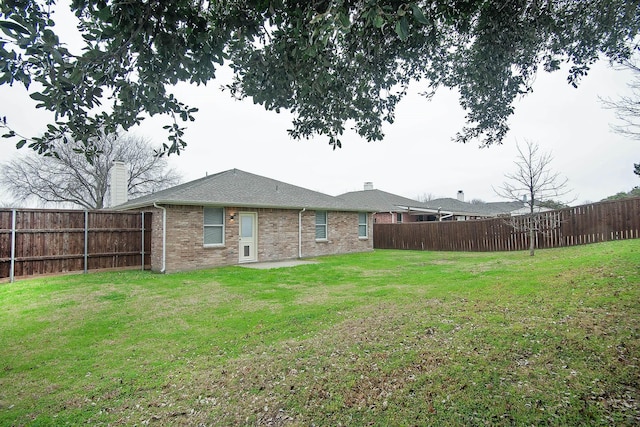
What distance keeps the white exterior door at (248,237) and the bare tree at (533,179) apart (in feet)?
32.3

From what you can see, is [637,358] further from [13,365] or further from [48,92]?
[13,365]

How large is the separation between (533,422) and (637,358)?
5.35 feet

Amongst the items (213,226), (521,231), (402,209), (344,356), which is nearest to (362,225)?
(521,231)

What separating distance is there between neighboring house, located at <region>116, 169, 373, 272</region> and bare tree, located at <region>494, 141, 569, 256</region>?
7.36m

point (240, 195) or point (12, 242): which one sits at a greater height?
point (240, 195)

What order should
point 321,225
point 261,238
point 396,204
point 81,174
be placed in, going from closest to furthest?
point 261,238 → point 321,225 → point 81,174 → point 396,204

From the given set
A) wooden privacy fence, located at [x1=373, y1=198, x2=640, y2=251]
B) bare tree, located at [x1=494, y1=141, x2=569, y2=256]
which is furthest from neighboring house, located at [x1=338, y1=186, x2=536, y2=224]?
bare tree, located at [x1=494, y1=141, x2=569, y2=256]

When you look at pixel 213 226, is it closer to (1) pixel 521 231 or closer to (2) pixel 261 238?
(2) pixel 261 238

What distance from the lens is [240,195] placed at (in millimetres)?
13086

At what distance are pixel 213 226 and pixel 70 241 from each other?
444cm

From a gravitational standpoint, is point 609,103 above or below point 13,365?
above

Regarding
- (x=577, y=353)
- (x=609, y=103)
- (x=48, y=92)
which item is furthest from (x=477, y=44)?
(x=609, y=103)

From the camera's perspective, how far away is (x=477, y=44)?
450 centimetres

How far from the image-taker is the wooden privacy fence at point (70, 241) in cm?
950
